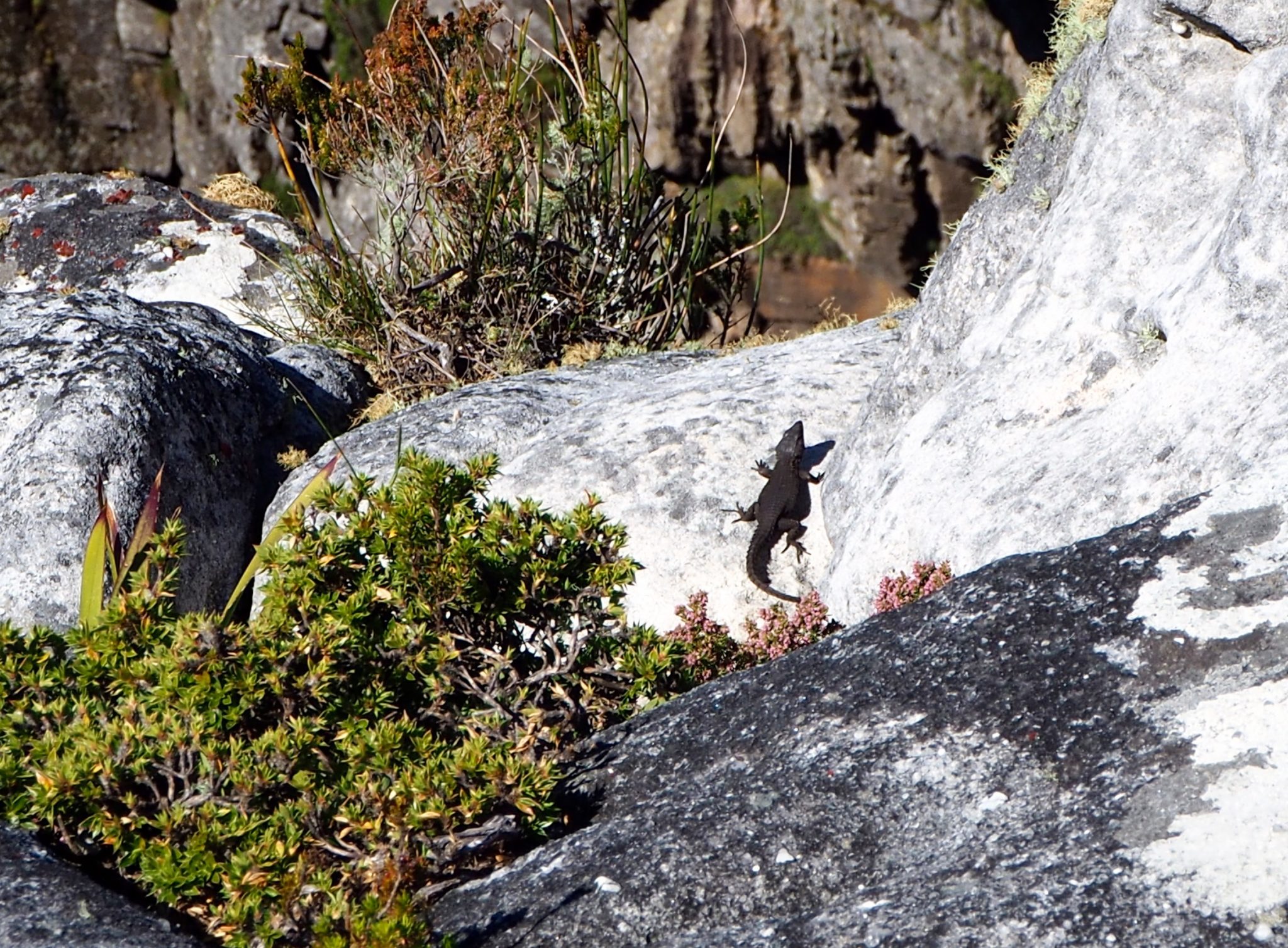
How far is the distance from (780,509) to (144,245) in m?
6.05

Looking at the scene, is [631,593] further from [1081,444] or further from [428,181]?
[428,181]

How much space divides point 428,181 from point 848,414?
285 centimetres

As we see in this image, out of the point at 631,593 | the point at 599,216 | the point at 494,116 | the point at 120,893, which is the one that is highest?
the point at 494,116

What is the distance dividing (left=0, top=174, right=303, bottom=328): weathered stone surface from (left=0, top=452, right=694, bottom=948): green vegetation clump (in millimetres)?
5527

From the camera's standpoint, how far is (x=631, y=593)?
5.13m

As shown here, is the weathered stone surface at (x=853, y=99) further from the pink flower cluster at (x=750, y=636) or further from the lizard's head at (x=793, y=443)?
the pink flower cluster at (x=750, y=636)

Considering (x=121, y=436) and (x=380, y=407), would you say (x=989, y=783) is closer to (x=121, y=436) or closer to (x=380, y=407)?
(x=121, y=436)

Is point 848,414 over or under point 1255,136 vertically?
under

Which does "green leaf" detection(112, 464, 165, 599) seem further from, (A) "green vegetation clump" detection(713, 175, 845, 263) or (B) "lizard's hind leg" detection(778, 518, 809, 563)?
(A) "green vegetation clump" detection(713, 175, 845, 263)

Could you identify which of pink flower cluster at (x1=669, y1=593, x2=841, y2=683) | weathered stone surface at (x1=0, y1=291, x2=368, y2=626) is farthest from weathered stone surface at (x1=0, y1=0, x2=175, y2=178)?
pink flower cluster at (x1=669, y1=593, x2=841, y2=683)

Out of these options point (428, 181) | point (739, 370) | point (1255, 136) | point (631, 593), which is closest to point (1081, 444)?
point (1255, 136)

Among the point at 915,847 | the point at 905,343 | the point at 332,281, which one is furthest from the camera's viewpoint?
the point at 332,281

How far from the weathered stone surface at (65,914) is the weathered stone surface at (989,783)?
555 mm

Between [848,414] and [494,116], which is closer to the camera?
[848,414]
